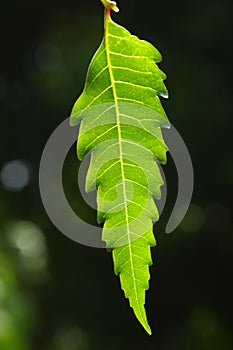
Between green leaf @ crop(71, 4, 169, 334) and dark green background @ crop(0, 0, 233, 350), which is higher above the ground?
green leaf @ crop(71, 4, 169, 334)

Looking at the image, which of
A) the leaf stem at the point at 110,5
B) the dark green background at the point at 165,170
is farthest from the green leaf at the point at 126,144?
the dark green background at the point at 165,170

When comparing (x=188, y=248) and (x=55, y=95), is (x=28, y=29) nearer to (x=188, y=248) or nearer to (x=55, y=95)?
(x=55, y=95)

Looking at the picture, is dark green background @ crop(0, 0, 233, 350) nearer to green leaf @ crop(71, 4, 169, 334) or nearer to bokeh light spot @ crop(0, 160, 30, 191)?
bokeh light spot @ crop(0, 160, 30, 191)

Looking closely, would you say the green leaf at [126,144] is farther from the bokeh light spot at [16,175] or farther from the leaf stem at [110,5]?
the bokeh light spot at [16,175]

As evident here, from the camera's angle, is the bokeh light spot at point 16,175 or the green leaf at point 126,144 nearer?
the green leaf at point 126,144

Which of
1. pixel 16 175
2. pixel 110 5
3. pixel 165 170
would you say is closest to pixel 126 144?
pixel 110 5

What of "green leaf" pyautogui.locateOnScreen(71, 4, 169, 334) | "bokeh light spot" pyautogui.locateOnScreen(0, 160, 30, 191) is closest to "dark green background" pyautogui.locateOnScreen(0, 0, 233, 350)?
"bokeh light spot" pyautogui.locateOnScreen(0, 160, 30, 191)
